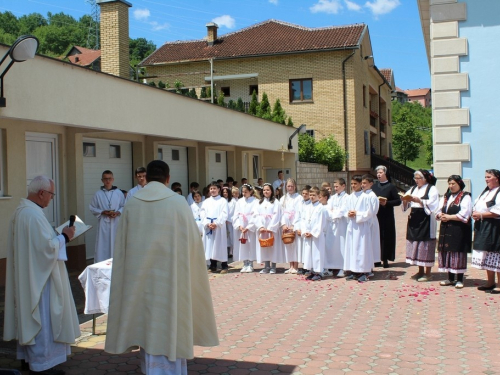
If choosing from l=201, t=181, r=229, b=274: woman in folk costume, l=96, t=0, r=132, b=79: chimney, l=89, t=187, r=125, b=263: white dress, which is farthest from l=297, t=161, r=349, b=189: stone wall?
l=89, t=187, r=125, b=263: white dress

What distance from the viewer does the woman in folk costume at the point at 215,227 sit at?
1212 centimetres

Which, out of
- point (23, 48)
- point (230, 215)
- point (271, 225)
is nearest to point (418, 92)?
point (230, 215)

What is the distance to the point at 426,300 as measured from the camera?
884cm

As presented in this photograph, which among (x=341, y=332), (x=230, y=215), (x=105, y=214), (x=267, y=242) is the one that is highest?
(x=105, y=214)

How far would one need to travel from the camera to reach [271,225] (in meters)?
11.7

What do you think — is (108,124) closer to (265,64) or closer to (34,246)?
(34,246)

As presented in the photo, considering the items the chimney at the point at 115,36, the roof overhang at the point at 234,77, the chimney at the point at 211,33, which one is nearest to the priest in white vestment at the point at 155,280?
the chimney at the point at 115,36

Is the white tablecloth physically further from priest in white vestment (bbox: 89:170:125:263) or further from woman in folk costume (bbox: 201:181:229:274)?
woman in folk costume (bbox: 201:181:229:274)

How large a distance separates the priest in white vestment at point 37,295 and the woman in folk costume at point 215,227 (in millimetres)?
6498

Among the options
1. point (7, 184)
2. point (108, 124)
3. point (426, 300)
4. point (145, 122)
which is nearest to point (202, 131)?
point (145, 122)

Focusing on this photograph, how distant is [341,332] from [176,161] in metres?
11.1

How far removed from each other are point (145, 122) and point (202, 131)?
3.11 meters

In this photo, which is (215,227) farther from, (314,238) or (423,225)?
(423,225)

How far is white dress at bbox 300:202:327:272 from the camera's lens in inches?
426
